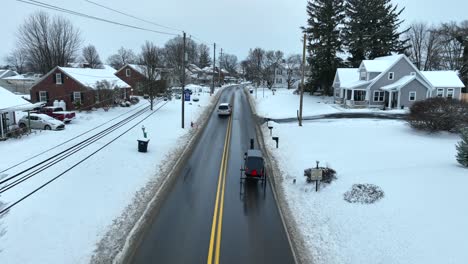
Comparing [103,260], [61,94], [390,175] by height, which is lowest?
[103,260]

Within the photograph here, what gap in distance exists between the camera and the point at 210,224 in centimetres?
1375

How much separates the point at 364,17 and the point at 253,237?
5394 centimetres

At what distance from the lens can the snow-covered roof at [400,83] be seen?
4329 cm

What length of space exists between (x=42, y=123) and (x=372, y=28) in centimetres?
5085

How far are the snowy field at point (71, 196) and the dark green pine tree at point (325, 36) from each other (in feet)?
118

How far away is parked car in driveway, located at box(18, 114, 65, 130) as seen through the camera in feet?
103

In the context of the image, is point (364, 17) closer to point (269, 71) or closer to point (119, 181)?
point (119, 181)

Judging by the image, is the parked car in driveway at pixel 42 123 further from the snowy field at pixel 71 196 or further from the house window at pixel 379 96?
the house window at pixel 379 96

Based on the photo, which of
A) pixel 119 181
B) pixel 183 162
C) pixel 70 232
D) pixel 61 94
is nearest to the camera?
pixel 70 232

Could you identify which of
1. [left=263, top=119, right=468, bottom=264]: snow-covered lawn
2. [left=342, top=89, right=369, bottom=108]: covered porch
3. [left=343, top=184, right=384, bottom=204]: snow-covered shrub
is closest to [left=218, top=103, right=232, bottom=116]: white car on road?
[left=342, top=89, right=369, bottom=108]: covered porch

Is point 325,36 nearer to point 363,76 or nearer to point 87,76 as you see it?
point 363,76

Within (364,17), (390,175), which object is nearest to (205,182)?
(390,175)

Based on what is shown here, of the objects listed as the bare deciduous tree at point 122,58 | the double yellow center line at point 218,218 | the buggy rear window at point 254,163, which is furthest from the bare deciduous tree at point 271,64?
the buggy rear window at point 254,163

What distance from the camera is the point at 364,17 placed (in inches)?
2256
